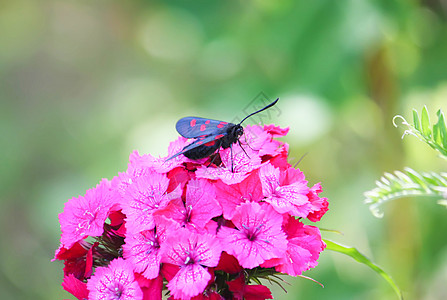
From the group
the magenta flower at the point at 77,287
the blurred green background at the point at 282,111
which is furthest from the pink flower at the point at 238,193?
the blurred green background at the point at 282,111

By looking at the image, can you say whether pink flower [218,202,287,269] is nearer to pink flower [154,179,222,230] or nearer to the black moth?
pink flower [154,179,222,230]

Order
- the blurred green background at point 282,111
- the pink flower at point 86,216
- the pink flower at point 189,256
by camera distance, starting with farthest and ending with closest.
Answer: the blurred green background at point 282,111, the pink flower at point 86,216, the pink flower at point 189,256

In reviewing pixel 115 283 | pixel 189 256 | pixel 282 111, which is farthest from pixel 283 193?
pixel 282 111

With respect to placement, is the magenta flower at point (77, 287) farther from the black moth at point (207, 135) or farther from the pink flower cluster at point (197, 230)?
the black moth at point (207, 135)

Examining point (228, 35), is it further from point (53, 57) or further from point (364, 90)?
point (53, 57)

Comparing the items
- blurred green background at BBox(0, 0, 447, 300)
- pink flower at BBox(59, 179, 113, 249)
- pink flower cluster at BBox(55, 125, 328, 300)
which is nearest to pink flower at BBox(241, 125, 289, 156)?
pink flower cluster at BBox(55, 125, 328, 300)

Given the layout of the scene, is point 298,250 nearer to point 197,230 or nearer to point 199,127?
point 197,230
